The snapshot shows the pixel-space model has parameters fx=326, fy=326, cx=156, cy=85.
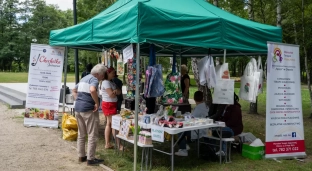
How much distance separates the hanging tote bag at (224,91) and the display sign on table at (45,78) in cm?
413

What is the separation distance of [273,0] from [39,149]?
7.76 meters

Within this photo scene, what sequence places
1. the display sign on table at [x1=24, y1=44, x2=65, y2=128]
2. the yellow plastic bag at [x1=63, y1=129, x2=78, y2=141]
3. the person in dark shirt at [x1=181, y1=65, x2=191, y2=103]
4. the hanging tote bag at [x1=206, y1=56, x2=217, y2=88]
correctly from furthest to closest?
the display sign on table at [x1=24, y1=44, x2=65, y2=128], the person in dark shirt at [x1=181, y1=65, x2=191, y2=103], the yellow plastic bag at [x1=63, y1=129, x2=78, y2=141], the hanging tote bag at [x1=206, y1=56, x2=217, y2=88]

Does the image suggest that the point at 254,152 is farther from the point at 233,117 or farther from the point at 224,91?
the point at 224,91

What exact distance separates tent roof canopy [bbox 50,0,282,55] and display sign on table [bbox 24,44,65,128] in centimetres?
199

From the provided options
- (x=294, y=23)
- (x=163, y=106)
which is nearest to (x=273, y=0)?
(x=294, y=23)

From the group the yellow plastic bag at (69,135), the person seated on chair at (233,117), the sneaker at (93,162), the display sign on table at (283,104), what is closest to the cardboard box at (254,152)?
the display sign on table at (283,104)

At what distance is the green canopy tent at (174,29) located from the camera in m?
4.50

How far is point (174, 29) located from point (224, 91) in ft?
4.55

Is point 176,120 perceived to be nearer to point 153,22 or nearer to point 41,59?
point 153,22

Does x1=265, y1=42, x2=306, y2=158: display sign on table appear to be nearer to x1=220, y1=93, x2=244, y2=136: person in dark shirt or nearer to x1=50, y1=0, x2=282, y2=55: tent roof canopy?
x1=50, y1=0, x2=282, y2=55: tent roof canopy

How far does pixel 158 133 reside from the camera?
4594mm

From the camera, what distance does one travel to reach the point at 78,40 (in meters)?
6.18

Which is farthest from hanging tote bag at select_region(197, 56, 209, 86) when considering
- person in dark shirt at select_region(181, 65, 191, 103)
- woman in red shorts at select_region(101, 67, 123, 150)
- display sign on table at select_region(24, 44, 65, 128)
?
display sign on table at select_region(24, 44, 65, 128)

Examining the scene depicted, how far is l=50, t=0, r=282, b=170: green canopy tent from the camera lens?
→ 177 inches
